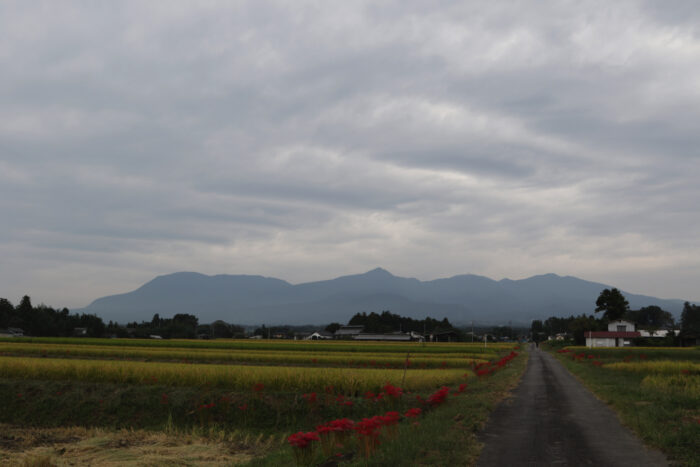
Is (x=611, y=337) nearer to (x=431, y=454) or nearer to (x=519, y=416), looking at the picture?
(x=519, y=416)

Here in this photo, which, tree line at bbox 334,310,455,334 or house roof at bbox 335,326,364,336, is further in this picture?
tree line at bbox 334,310,455,334

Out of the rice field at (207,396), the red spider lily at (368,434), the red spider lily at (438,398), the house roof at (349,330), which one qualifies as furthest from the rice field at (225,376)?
the house roof at (349,330)

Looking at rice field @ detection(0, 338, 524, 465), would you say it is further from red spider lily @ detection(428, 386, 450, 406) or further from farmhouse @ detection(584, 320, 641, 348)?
farmhouse @ detection(584, 320, 641, 348)

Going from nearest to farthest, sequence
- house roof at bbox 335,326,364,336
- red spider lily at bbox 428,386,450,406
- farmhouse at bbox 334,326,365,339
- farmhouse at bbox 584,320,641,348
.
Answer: red spider lily at bbox 428,386,450,406
farmhouse at bbox 584,320,641,348
farmhouse at bbox 334,326,365,339
house roof at bbox 335,326,364,336

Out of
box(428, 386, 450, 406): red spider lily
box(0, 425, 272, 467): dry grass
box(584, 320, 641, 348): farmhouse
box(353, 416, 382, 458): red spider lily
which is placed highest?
box(353, 416, 382, 458): red spider lily

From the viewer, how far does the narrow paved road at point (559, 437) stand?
11.1m

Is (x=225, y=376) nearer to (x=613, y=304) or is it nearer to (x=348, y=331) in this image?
(x=613, y=304)

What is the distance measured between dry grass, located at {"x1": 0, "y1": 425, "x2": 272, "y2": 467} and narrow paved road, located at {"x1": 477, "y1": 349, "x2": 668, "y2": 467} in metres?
7.21

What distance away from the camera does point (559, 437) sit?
44.0 feet

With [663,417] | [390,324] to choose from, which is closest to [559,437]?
[663,417]

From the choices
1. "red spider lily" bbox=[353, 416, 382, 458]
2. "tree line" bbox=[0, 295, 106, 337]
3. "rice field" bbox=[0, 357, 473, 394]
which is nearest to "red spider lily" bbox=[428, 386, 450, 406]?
"rice field" bbox=[0, 357, 473, 394]

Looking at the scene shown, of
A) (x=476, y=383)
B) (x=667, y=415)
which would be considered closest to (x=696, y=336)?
(x=476, y=383)

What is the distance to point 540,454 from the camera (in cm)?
1163

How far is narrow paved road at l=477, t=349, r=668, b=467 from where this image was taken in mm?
11148
